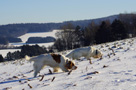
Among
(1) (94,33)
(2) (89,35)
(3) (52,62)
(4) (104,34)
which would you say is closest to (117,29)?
(4) (104,34)

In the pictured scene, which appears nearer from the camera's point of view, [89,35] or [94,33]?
[94,33]

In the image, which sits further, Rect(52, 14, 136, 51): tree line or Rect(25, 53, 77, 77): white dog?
Rect(52, 14, 136, 51): tree line

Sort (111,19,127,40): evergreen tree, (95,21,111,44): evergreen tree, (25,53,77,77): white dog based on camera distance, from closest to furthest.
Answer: (25,53,77,77): white dog → (95,21,111,44): evergreen tree → (111,19,127,40): evergreen tree

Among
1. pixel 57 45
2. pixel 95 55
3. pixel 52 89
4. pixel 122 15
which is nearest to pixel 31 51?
pixel 57 45

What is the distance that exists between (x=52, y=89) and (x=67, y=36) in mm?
62019

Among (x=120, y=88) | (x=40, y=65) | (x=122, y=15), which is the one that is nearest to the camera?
(x=120, y=88)

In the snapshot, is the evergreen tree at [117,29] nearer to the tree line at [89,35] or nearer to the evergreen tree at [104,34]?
the tree line at [89,35]

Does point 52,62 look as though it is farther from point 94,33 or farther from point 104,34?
point 94,33

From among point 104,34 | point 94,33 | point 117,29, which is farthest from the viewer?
point 94,33

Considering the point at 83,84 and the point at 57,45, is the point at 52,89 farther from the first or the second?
the point at 57,45

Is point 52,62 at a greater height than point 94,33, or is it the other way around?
point 52,62

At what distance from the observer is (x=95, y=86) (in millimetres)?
4832

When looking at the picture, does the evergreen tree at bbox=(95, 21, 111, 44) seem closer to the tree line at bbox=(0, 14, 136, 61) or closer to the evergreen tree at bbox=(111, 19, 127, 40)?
the tree line at bbox=(0, 14, 136, 61)

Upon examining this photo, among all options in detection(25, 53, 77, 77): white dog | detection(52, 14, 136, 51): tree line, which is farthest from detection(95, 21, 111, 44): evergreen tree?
detection(25, 53, 77, 77): white dog
